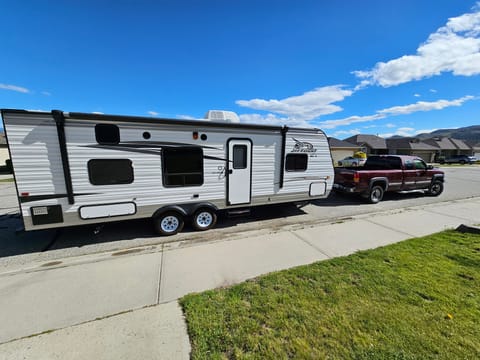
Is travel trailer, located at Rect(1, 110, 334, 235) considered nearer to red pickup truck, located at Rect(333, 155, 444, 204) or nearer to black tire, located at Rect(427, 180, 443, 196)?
red pickup truck, located at Rect(333, 155, 444, 204)

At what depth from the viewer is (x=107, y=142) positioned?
14.3ft

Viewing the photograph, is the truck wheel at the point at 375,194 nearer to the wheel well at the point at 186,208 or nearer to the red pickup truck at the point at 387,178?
the red pickup truck at the point at 387,178

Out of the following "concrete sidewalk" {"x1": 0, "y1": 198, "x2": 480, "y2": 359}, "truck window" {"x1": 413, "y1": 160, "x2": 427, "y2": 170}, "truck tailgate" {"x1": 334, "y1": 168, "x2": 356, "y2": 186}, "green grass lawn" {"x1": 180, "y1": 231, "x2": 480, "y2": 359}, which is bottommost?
"concrete sidewalk" {"x1": 0, "y1": 198, "x2": 480, "y2": 359}

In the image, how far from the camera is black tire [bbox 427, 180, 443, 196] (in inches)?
384

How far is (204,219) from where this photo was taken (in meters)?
5.56

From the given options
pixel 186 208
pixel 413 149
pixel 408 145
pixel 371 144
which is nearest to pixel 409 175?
pixel 186 208

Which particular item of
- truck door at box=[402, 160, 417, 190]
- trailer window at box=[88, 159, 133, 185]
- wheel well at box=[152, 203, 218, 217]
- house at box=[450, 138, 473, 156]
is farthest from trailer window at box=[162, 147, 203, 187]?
house at box=[450, 138, 473, 156]

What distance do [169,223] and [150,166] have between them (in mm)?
1515

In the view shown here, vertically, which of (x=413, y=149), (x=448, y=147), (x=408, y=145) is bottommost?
(x=413, y=149)

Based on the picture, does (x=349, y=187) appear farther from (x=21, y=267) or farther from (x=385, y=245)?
(x=21, y=267)

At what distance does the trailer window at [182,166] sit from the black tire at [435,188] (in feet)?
36.2

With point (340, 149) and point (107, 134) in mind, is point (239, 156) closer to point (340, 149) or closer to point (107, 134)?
point (107, 134)

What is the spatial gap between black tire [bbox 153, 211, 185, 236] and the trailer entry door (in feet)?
4.57

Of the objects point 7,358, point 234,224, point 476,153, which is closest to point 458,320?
point 234,224
